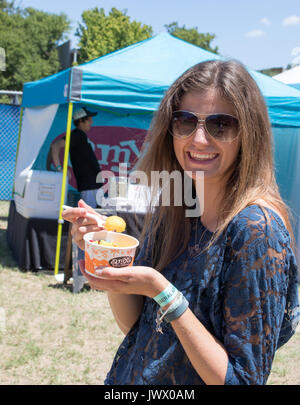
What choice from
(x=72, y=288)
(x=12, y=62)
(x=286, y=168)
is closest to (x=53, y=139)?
(x=72, y=288)

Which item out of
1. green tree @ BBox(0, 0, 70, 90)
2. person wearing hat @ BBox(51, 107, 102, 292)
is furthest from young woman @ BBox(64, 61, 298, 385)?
green tree @ BBox(0, 0, 70, 90)

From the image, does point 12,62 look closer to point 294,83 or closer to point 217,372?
point 294,83

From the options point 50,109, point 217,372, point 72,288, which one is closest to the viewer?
point 217,372

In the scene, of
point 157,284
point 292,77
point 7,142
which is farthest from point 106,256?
point 7,142

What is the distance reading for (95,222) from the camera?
4.50 ft

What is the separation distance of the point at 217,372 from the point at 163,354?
0.64ft

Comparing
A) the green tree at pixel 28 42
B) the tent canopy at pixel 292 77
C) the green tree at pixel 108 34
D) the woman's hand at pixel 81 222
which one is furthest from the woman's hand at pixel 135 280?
the green tree at pixel 108 34

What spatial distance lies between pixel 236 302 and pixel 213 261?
0.44 feet

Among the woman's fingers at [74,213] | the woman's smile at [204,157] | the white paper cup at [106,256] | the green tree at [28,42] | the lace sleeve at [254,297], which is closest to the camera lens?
the lace sleeve at [254,297]

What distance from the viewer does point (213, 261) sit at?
1.08 meters

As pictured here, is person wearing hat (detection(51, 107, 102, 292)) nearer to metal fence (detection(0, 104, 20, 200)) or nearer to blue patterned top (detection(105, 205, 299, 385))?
blue patterned top (detection(105, 205, 299, 385))

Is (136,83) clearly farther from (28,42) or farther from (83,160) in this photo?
(28,42)

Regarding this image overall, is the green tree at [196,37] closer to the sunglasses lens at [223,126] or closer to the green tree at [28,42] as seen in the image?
the green tree at [28,42]

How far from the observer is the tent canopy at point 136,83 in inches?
196
